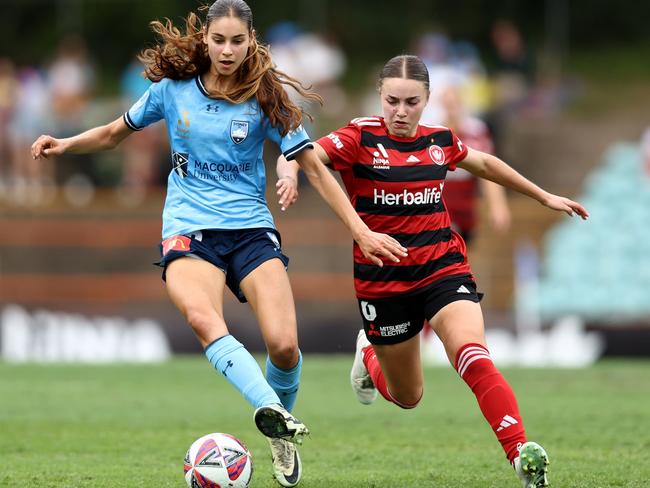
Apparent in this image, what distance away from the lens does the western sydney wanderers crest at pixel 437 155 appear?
662 centimetres

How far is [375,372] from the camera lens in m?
7.67

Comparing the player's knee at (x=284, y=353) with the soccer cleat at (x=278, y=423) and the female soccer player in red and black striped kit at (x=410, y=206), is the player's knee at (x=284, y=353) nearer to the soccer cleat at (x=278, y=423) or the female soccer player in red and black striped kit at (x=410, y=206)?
the female soccer player in red and black striped kit at (x=410, y=206)

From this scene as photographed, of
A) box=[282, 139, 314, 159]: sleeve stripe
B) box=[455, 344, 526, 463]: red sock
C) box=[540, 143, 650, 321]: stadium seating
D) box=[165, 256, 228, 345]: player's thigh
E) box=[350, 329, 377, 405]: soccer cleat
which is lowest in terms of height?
box=[540, 143, 650, 321]: stadium seating

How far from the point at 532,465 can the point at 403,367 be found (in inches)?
59.1

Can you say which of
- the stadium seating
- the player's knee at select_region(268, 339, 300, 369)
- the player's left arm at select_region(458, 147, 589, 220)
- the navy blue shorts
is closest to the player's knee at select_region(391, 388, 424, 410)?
the player's knee at select_region(268, 339, 300, 369)

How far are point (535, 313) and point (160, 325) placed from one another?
4.85 m

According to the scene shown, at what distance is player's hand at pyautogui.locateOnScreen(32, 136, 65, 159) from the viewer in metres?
6.71

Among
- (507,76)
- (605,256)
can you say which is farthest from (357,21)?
(605,256)

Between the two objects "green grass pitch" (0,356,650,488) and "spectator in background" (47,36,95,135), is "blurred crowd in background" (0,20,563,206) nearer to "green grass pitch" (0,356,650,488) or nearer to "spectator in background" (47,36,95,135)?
"spectator in background" (47,36,95,135)

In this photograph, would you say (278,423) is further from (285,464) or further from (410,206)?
(410,206)

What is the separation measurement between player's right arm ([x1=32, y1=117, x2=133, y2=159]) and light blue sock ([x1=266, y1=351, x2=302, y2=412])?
1443 millimetres

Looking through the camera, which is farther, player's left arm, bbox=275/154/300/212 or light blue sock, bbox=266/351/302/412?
light blue sock, bbox=266/351/302/412

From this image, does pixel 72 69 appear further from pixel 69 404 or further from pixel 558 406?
pixel 558 406

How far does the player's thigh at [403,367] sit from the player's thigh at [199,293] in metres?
1.05
